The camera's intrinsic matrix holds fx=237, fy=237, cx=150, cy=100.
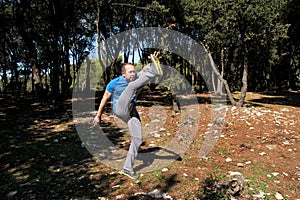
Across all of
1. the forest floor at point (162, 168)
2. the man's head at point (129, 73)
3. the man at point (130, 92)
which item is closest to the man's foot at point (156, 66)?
the man at point (130, 92)

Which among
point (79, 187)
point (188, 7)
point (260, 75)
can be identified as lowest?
point (79, 187)

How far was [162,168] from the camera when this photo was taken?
6094 millimetres

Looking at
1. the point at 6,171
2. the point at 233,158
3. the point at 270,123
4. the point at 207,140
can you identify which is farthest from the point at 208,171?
the point at 270,123

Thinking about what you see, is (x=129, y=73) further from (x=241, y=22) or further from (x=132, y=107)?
(x=241, y=22)

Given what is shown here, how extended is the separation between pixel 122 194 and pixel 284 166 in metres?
4.41

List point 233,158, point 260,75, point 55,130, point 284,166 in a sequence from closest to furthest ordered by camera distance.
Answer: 1. point 284,166
2. point 233,158
3. point 55,130
4. point 260,75

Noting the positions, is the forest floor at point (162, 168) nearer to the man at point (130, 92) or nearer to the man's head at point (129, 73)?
the man at point (130, 92)

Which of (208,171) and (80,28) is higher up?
(80,28)

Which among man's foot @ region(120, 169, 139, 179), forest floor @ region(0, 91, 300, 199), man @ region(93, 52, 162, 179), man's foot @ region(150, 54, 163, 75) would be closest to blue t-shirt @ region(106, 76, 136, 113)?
man @ region(93, 52, 162, 179)

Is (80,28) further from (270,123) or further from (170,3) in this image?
(270,123)

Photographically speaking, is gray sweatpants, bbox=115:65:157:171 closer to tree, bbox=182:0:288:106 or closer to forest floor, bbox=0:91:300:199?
forest floor, bbox=0:91:300:199

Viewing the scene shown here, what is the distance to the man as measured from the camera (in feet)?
15.9

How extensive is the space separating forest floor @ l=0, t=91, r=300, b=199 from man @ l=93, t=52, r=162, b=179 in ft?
2.67

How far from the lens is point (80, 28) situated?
91.3ft
